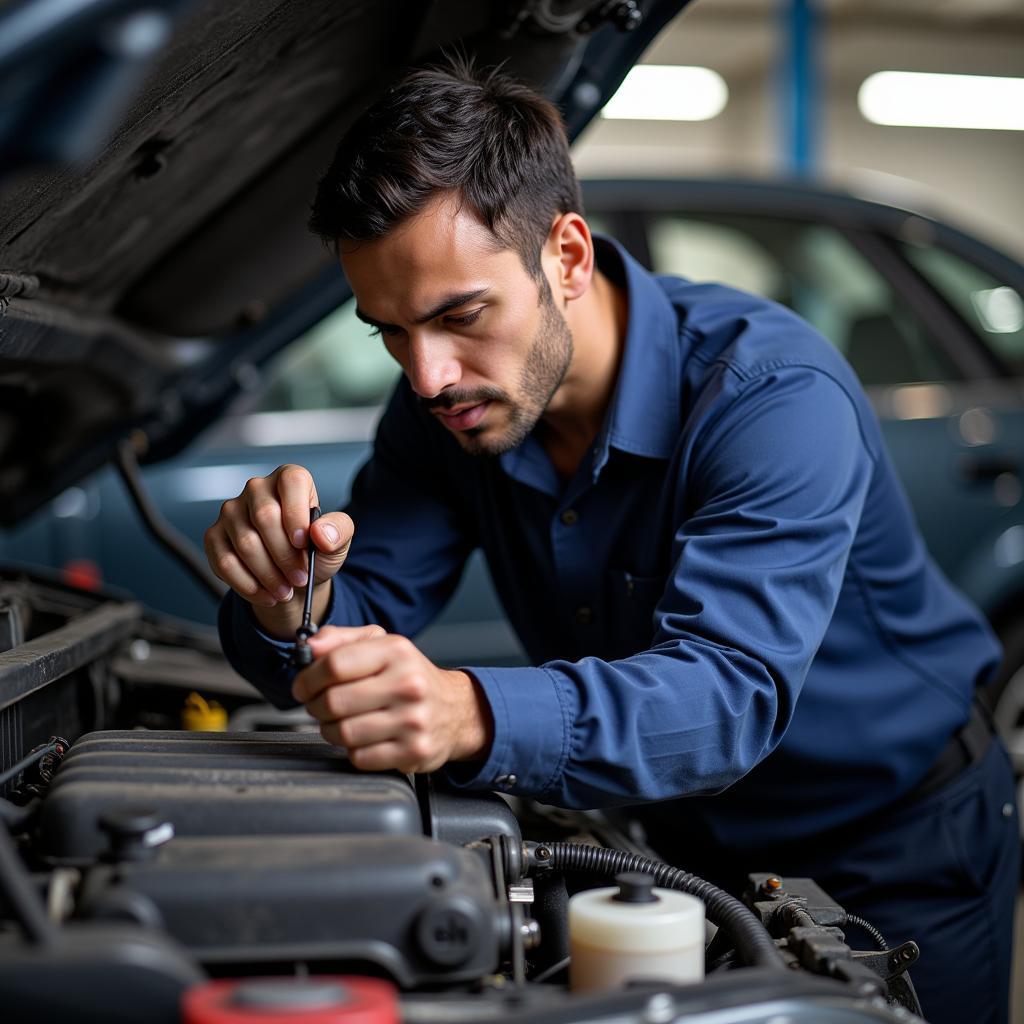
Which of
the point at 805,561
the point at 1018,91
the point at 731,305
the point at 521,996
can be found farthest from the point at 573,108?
the point at 1018,91

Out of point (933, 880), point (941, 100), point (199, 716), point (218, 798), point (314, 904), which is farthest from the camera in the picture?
point (941, 100)

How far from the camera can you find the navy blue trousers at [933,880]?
4.36ft

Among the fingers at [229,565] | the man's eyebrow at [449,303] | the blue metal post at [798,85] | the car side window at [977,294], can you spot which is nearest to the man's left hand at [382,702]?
the fingers at [229,565]

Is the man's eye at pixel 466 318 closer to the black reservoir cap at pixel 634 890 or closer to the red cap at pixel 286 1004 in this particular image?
the black reservoir cap at pixel 634 890

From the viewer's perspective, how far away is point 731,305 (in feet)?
4.61

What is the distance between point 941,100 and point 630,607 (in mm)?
9047

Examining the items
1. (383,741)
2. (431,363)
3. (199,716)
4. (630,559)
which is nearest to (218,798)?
(383,741)

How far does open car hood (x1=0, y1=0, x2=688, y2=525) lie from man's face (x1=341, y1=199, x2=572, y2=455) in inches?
8.8

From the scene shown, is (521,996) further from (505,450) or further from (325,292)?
(325,292)

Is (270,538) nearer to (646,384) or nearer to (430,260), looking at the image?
(430,260)

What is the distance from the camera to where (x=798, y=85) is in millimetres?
7633

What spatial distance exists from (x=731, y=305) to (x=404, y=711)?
0.73 meters

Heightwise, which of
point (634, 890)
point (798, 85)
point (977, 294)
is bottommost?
point (634, 890)

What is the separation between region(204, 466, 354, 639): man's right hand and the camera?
1.10 meters
